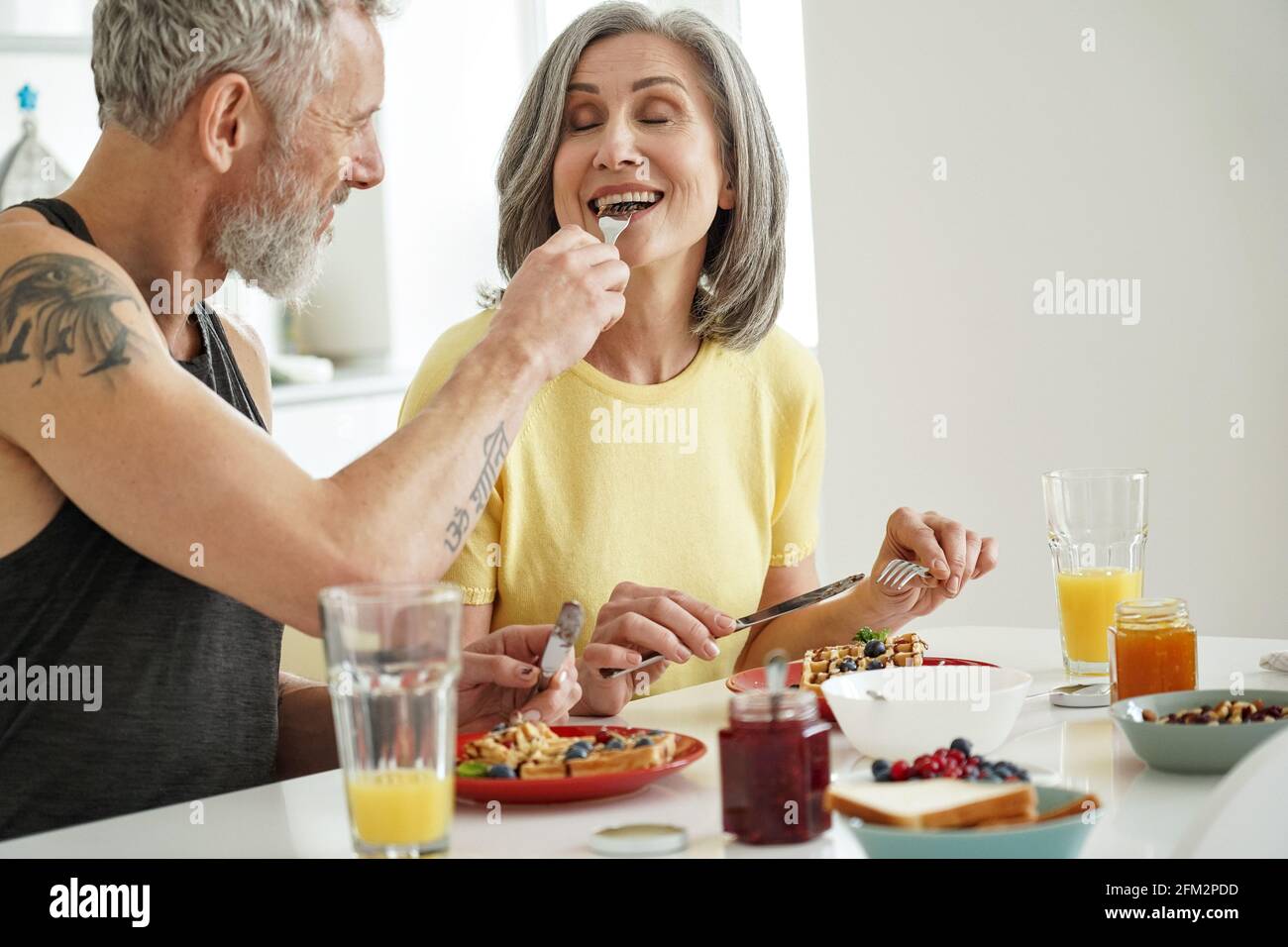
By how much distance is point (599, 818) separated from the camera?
103 cm

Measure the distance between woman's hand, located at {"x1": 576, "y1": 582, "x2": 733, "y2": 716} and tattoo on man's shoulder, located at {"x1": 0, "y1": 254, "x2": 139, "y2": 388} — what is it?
0.53 meters

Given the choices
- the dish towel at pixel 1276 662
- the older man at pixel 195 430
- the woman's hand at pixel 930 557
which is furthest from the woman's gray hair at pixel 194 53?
the dish towel at pixel 1276 662

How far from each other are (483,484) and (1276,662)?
0.86 metres

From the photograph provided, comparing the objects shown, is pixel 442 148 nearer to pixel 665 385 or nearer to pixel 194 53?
pixel 665 385

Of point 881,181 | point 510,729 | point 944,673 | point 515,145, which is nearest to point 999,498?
point 881,181

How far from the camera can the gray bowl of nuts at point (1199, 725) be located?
1.07m

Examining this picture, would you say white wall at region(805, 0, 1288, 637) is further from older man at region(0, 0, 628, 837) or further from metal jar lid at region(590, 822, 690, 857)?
metal jar lid at region(590, 822, 690, 857)

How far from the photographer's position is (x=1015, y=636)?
1.81 metres

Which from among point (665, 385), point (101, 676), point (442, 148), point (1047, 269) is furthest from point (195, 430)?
point (442, 148)

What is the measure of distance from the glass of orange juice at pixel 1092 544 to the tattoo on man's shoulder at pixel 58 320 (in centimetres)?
97

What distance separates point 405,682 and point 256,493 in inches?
10.7

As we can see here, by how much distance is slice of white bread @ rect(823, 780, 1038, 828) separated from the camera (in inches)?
34.6

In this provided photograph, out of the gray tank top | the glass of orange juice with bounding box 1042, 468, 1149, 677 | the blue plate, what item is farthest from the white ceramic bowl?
the gray tank top

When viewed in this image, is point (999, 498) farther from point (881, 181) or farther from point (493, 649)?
point (493, 649)
